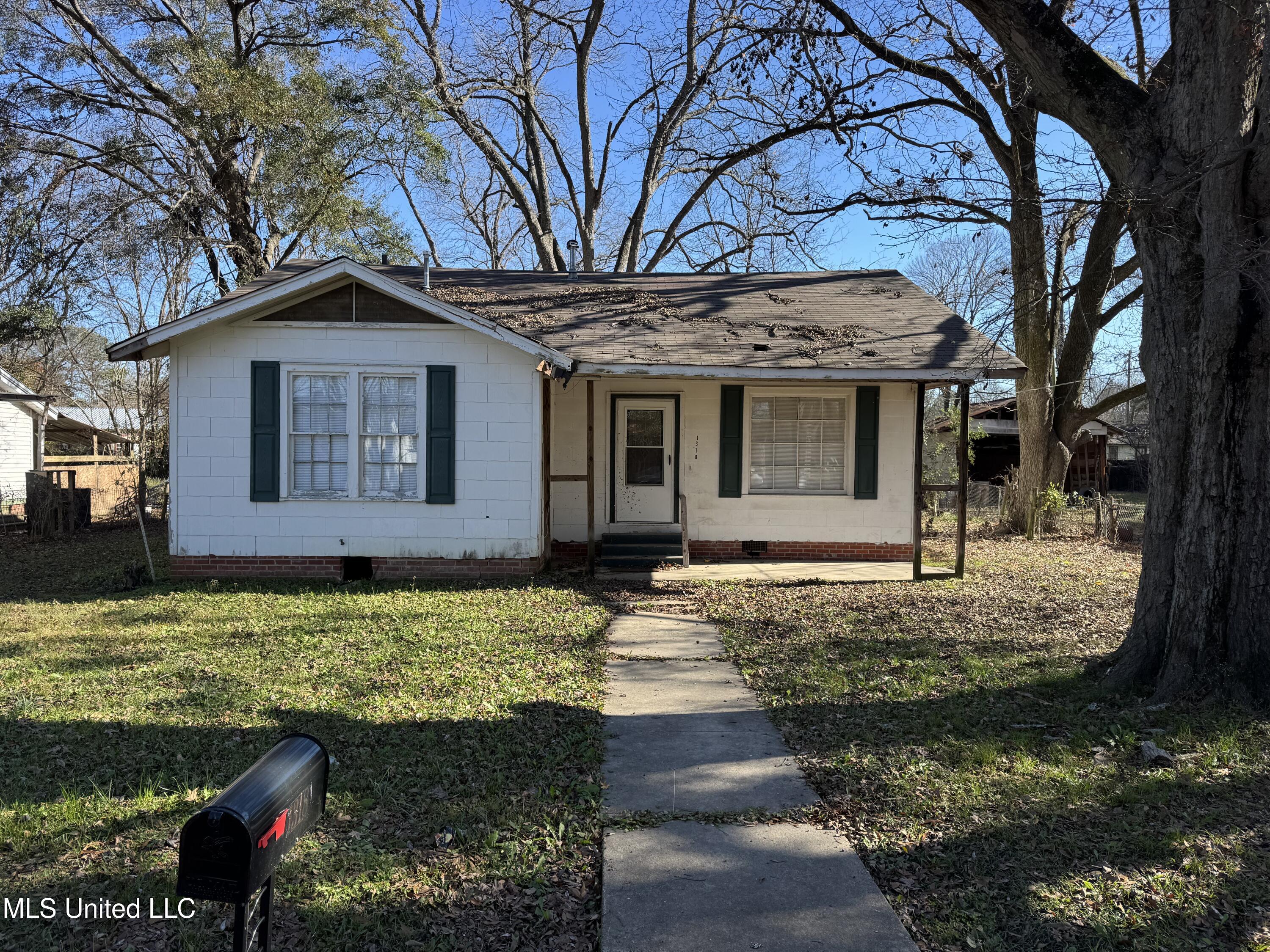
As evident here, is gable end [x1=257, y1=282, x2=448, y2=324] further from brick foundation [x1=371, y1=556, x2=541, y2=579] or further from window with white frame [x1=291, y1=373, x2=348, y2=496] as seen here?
brick foundation [x1=371, y1=556, x2=541, y2=579]

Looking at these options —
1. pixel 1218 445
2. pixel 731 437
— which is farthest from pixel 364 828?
pixel 731 437

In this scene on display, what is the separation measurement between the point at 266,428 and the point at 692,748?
23.5 ft

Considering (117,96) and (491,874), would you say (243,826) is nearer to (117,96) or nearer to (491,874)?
(491,874)

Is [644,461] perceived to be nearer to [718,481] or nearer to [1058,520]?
[718,481]

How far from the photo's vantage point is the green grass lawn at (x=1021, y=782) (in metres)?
3.06

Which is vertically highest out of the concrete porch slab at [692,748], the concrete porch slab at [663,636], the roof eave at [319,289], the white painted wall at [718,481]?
the roof eave at [319,289]

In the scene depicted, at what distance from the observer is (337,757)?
4.39 m

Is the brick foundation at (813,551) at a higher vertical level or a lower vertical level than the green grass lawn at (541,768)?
higher

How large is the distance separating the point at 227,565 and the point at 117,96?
16640 millimetres

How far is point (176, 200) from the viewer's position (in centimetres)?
1944

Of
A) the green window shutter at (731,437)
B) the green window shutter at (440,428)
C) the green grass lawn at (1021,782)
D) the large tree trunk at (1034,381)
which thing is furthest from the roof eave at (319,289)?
the large tree trunk at (1034,381)

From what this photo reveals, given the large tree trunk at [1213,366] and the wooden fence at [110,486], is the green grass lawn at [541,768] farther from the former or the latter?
the wooden fence at [110,486]

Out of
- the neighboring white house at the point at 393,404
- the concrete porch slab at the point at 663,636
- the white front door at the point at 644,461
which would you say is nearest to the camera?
the concrete porch slab at the point at 663,636

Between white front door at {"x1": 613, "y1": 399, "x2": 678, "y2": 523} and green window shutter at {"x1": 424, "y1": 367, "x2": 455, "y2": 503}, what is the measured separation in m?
2.64
